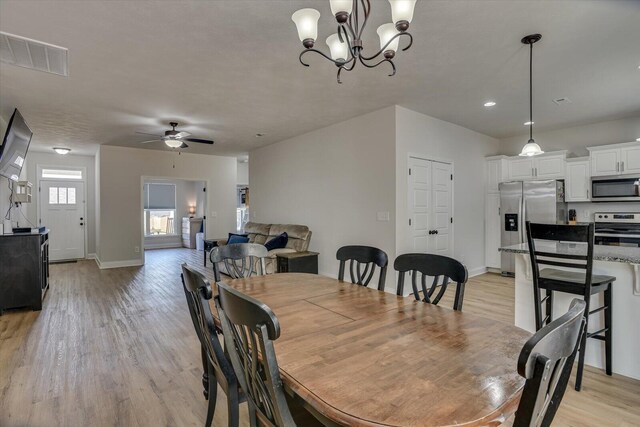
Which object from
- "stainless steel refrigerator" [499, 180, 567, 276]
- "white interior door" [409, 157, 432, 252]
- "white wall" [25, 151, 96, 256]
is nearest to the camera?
"white interior door" [409, 157, 432, 252]

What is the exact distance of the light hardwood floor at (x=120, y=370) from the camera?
81.1 inches

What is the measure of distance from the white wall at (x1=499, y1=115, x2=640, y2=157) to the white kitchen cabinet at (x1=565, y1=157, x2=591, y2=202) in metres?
0.37

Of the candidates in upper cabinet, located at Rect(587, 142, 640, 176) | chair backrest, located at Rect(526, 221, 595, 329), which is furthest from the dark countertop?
upper cabinet, located at Rect(587, 142, 640, 176)

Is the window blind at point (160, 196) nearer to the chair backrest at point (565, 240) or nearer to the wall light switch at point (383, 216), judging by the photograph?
the wall light switch at point (383, 216)

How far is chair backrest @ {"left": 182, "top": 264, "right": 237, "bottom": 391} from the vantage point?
4.70 feet

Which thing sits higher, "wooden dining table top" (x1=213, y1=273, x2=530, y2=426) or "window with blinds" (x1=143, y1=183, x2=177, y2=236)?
"window with blinds" (x1=143, y1=183, x2=177, y2=236)

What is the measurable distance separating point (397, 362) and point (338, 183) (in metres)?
4.34

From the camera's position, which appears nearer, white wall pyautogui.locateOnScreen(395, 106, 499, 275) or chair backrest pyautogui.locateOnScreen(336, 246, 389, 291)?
chair backrest pyautogui.locateOnScreen(336, 246, 389, 291)

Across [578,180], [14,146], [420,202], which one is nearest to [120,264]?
[14,146]

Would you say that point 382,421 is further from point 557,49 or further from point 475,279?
point 475,279

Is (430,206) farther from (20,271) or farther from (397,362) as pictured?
(20,271)

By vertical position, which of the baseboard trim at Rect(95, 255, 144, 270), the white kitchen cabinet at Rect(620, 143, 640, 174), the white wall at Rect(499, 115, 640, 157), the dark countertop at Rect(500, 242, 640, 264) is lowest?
the baseboard trim at Rect(95, 255, 144, 270)

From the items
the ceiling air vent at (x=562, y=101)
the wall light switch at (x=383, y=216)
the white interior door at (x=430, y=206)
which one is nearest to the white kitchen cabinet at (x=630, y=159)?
the ceiling air vent at (x=562, y=101)

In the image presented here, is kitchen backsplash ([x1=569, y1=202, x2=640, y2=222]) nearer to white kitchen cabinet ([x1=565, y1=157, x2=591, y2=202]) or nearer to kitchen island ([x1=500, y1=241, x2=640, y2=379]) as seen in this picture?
white kitchen cabinet ([x1=565, y1=157, x2=591, y2=202])
